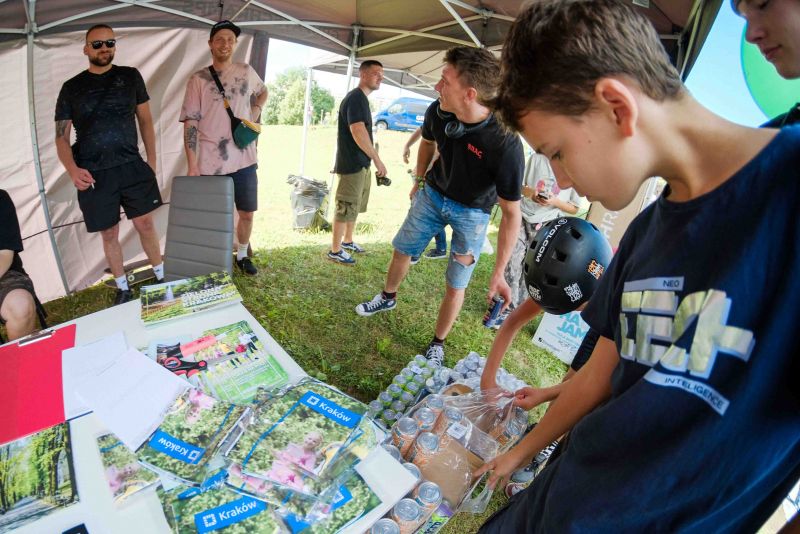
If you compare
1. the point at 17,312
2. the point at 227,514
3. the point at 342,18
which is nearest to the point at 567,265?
the point at 227,514

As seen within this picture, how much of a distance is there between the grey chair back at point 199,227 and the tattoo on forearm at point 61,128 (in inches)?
59.3

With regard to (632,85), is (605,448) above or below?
below

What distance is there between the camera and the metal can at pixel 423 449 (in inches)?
52.4

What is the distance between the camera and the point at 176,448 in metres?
1.04

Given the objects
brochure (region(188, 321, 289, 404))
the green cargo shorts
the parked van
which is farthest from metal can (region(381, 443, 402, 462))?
the parked van

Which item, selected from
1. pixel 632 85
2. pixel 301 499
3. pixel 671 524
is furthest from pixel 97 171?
pixel 671 524

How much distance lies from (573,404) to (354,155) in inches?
155

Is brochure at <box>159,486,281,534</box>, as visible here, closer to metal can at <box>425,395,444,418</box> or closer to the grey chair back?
A: metal can at <box>425,395,444,418</box>

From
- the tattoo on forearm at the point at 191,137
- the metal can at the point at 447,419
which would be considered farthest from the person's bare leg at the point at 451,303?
the tattoo on forearm at the point at 191,137

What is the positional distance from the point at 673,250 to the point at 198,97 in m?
4.07

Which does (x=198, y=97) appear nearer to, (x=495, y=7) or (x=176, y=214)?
(x=176, y=214)

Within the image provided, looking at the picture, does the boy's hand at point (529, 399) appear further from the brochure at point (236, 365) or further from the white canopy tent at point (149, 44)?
the white canopy tent at point (149, 44)

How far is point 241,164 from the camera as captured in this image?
389cm

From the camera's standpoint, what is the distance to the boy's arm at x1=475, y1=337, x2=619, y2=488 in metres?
1.08
